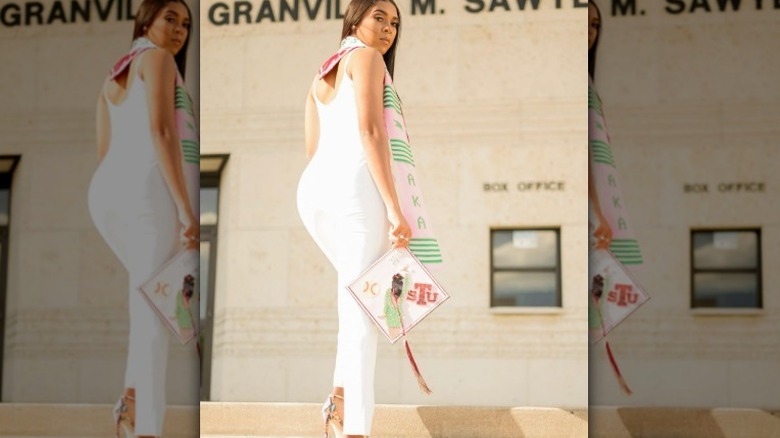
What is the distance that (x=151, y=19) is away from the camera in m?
7.82

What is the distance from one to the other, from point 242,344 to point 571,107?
9.07ft

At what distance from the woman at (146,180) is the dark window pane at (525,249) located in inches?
83.7

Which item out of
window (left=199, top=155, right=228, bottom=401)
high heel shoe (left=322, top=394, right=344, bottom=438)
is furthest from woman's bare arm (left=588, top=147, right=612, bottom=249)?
window (left=199, top=155, right=228, bottom=401)

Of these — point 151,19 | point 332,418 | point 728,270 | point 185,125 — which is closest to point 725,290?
point 728,270

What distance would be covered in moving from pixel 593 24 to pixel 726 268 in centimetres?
185

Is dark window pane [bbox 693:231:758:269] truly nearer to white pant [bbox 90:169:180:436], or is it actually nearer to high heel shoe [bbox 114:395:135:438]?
white pant [bbox 90:169:180:436]

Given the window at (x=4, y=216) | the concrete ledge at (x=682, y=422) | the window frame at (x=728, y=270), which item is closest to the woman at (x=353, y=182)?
the concrete ledge at (x=682, y=422)

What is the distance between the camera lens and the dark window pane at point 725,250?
7195mm

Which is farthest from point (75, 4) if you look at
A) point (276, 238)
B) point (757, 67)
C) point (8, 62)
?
point (757, 67)

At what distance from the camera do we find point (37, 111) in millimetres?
7820

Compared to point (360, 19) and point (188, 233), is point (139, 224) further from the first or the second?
point (360, 19)

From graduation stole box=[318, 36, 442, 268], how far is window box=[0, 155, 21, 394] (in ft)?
8.04

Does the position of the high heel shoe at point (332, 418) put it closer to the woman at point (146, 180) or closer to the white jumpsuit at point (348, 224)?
the white jumpsuit at point (348, 224)

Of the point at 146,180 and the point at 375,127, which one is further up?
the point at 375,127
